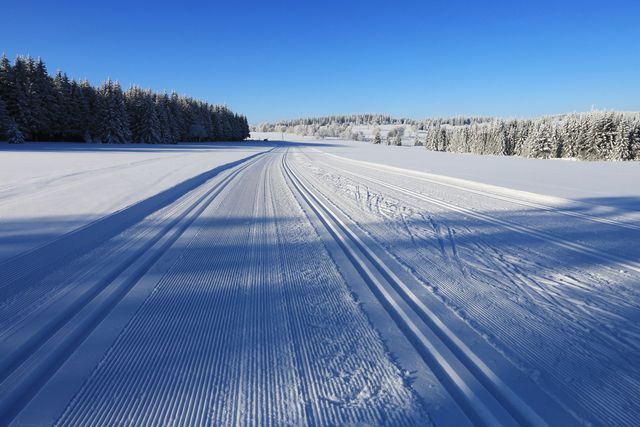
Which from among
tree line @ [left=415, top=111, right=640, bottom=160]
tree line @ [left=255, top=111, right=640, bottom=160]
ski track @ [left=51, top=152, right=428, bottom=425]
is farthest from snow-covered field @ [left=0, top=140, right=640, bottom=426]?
tree line @ [left=255, top=111, right=640, bottom=160]

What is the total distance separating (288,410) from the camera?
6.74 ft

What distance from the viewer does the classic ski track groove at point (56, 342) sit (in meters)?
2.16

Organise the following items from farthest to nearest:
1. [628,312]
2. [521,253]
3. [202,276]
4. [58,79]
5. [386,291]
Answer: [58,79], [521,253], [202,276], [386,291], [628,312]

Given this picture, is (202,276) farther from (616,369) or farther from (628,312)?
(628,312)

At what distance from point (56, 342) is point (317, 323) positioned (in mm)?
2098

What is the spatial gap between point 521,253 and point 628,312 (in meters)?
1.72

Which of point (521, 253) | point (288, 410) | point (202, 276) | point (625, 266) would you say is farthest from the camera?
point (521, 253)

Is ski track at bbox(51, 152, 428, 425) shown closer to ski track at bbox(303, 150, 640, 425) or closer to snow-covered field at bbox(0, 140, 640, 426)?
snow-covered field at bbox(0, 140, 640, 426)

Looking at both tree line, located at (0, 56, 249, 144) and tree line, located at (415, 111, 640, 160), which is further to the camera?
tree line, located at (415, 111, 640, 160)

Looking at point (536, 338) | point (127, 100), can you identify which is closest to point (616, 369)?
point (536, 338)

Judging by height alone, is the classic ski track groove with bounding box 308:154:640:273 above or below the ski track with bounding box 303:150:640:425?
below

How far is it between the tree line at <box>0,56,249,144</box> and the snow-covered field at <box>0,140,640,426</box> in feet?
154

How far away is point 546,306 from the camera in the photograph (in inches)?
132

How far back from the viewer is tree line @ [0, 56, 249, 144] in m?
39.8
